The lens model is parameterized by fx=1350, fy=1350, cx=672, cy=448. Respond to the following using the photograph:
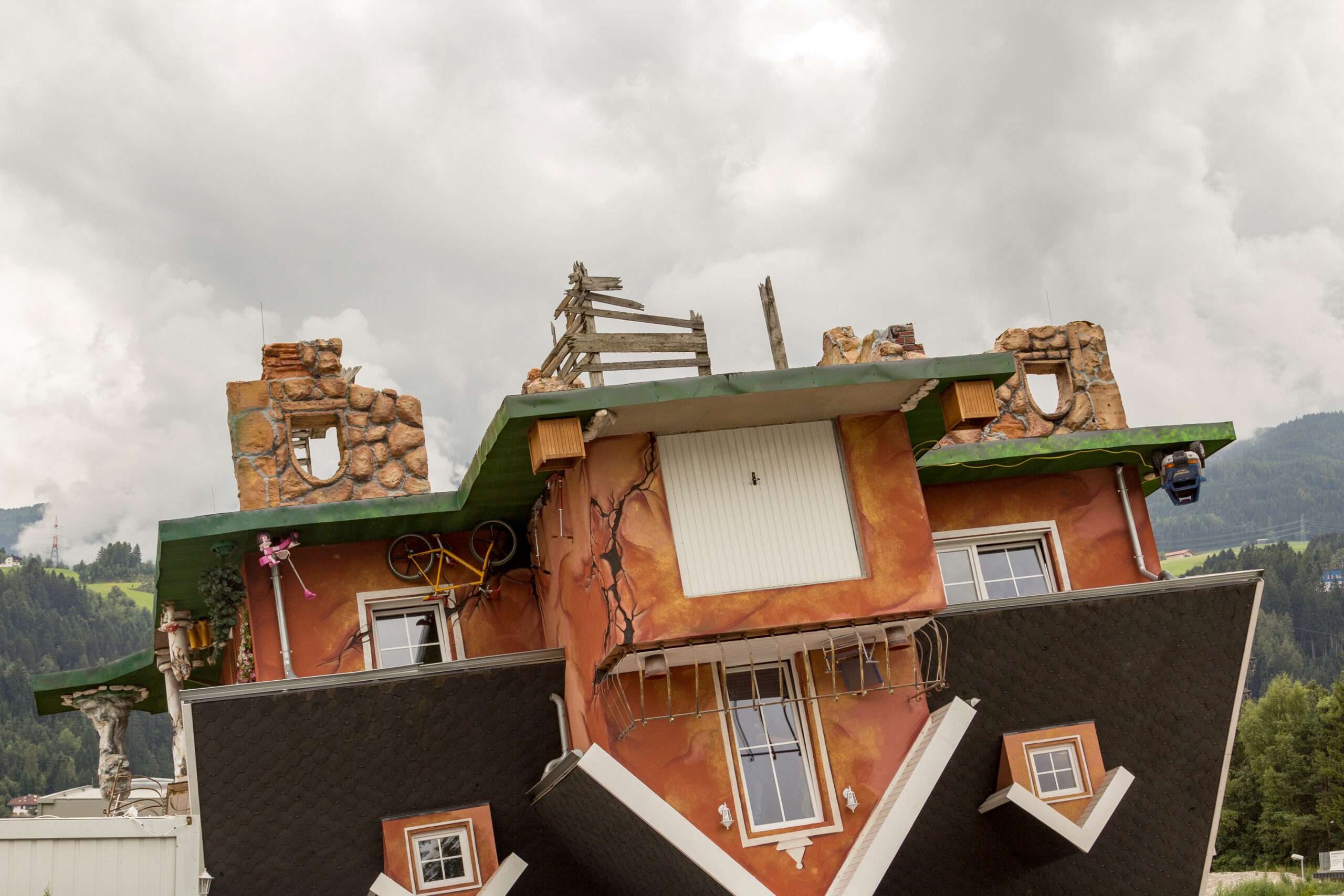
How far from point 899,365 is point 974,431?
13.6ft

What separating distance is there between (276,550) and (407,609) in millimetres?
1853

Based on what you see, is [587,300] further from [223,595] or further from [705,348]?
[223,595]

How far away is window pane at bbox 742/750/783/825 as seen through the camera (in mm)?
11914

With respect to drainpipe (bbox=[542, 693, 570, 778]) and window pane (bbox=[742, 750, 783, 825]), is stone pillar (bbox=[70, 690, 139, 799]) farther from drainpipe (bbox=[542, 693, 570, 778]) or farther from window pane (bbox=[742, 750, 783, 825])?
window pane (bbox=[742, 750, 783, 825])

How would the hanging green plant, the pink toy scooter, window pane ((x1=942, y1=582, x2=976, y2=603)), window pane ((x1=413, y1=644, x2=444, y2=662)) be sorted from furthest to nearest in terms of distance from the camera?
window pane ((x1=942, y1=582, x2=976, y2=603)) → window pane ((x1=413, y1=644, x2=444, y2=662)) → the hanging green plant → the pink toy scooter

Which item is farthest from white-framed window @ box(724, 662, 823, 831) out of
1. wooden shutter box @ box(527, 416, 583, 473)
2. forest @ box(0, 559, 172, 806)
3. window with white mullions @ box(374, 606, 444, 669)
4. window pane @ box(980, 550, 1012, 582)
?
forest @ box(0, 559, 172, 806)

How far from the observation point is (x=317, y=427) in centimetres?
1564

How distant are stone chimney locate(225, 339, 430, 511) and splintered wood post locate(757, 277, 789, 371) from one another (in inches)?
174

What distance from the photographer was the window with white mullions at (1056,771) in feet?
44.6

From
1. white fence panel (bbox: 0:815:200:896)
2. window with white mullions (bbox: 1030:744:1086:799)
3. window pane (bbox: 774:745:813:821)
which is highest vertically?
white fence panel (bbox: 0:815:200:896)

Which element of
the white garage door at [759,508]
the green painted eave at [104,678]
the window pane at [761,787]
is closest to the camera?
the white garage door at [759,508]

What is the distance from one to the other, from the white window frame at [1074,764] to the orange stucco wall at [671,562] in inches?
109

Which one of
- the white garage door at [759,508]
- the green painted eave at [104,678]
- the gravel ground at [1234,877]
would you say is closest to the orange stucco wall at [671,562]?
the white garage door at [759,508]

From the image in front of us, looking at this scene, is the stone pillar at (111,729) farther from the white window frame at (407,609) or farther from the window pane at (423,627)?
the window pane at (423,627)
